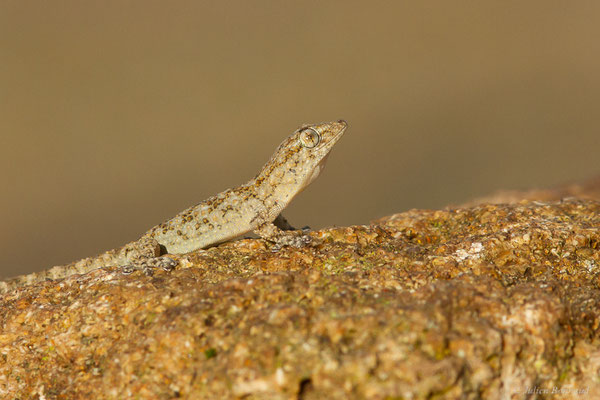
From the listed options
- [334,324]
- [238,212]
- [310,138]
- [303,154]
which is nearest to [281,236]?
[238,212]

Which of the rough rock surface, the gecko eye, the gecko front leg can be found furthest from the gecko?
the rough rock surface

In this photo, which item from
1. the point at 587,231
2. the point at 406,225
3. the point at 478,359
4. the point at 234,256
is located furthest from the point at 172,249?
the point at 587,231

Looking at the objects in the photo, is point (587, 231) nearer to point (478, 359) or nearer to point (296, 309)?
point (478, 359)

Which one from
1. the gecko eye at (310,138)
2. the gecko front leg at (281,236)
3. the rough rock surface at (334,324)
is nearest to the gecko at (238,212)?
the gecko eye at (310,138)

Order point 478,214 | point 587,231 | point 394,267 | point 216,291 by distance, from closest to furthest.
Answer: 1. point 216,291
2. point 394,267
3. point 587,231
4. point 478,214

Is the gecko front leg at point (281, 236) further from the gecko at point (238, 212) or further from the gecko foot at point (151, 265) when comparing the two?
the gecko foot at point (151, 265)
